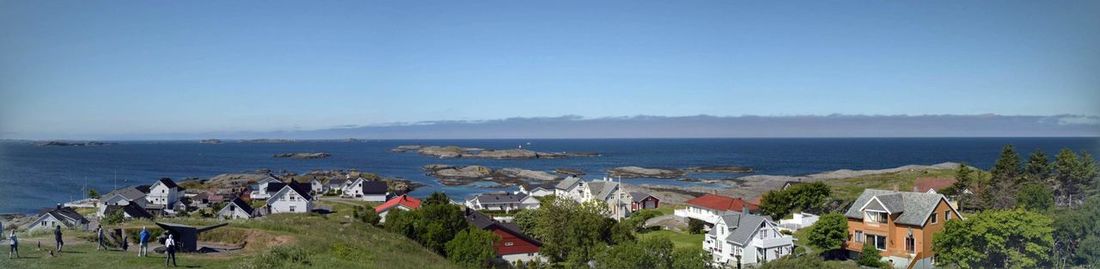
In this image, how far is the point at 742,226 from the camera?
1313 inches

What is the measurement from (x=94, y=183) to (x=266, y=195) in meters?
47.3

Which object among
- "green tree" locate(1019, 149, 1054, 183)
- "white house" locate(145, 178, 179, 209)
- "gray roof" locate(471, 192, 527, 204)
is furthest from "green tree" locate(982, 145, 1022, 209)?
"white house" locate(145, 178, 179, 209)

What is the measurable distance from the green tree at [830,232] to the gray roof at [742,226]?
2.53m

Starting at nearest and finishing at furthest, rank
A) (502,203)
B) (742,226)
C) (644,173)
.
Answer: (742,226) < (502,203) < (644,173)

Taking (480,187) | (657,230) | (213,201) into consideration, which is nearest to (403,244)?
(657,230)

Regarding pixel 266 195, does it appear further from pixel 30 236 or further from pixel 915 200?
pixel 915 200

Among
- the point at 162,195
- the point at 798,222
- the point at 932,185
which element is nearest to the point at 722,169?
the point at 932,185

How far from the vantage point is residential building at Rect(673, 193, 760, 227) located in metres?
45.3

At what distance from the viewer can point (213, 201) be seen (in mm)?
65375

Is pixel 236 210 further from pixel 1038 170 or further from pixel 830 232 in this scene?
pixel 1038 170

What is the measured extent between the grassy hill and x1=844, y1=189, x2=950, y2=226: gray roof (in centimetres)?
2059

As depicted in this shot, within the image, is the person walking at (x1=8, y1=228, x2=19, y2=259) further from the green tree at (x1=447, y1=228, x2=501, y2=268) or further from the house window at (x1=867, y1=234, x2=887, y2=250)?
the house window at (x1=867, y1=234, x2=887, y2=250)

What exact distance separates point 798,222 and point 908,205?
39.4 ft

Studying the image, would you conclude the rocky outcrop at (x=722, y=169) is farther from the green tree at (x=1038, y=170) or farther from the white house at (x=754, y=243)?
the white house at (x=754, y=243)
